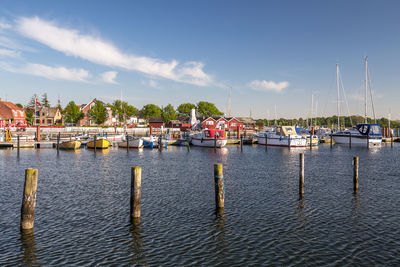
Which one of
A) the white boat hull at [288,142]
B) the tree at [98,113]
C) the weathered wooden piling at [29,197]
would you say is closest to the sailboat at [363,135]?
the white boat hull at [288,142]

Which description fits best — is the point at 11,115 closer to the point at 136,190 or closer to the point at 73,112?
the point at 73,112

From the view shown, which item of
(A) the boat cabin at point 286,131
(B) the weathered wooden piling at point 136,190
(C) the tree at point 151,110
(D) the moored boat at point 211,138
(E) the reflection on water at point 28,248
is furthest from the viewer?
(C) the tree at point 151,110

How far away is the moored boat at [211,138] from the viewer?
55125mm

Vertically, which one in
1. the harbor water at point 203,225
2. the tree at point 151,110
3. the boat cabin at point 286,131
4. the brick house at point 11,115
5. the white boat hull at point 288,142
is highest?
the tree at point 151,110

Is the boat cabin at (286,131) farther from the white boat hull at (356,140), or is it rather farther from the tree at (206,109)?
the tree at (206,109)

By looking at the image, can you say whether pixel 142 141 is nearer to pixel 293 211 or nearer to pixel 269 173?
pixel 269 173

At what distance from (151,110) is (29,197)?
173173mm

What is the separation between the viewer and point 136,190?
13312mm

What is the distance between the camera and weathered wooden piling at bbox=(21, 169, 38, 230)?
1167 centimetres

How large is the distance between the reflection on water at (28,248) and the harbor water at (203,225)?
4cm

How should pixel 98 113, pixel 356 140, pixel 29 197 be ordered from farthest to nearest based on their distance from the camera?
pixel 98 113
pixel 356 140
pixel 29 197

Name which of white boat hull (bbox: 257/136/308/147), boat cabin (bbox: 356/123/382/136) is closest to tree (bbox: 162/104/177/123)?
white boat hull (bbox: 257/136/308/147)

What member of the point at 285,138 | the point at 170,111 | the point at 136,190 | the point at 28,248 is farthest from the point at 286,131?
the point at 170,111

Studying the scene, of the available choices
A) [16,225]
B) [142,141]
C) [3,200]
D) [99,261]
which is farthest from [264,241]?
[142,141]
